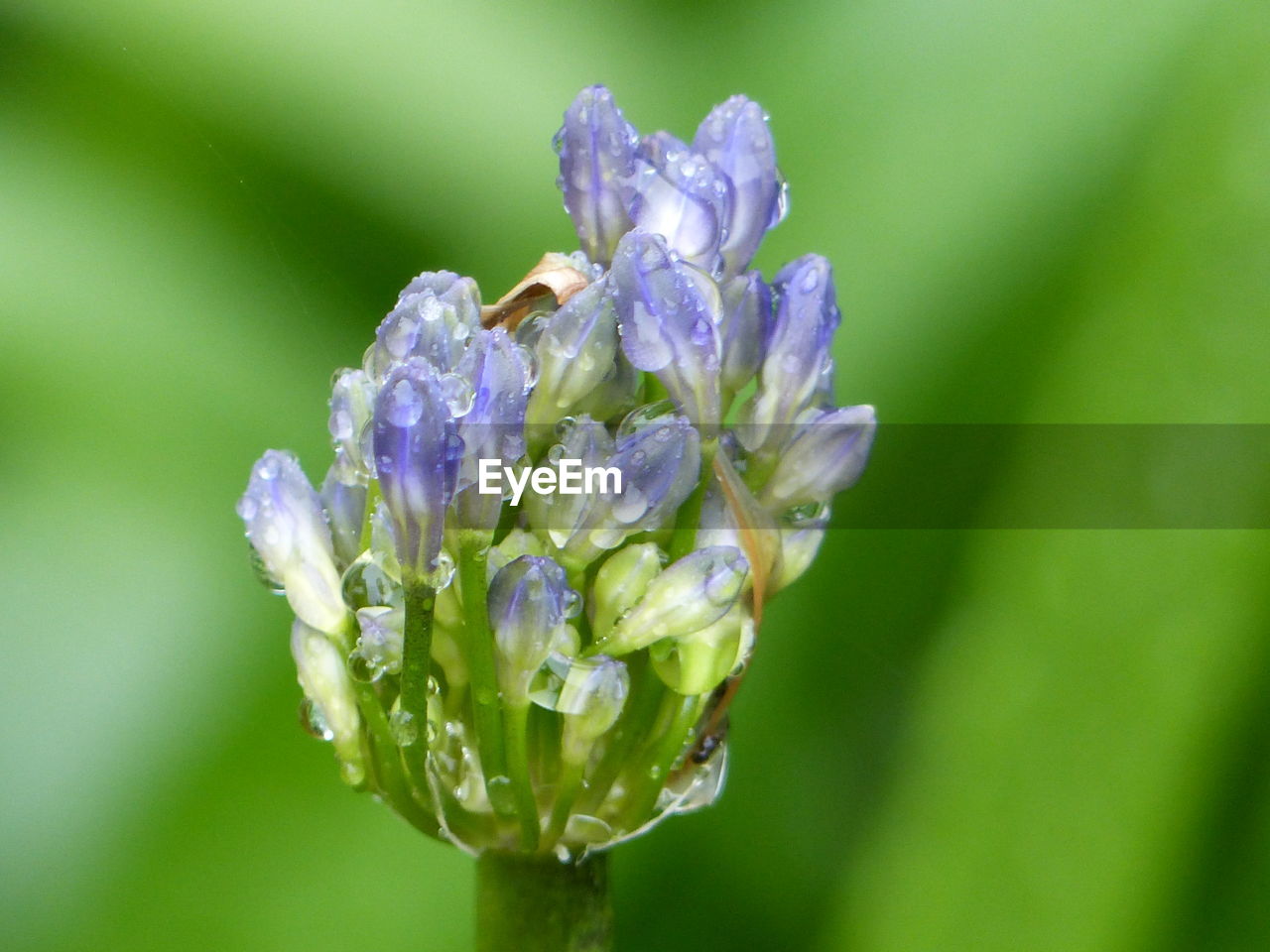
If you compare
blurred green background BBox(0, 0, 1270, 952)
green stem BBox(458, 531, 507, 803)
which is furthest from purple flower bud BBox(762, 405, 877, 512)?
blurred green background BBox(0, 0, 1270, 952)

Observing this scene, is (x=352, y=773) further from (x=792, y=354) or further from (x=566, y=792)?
(x=792, y=354)

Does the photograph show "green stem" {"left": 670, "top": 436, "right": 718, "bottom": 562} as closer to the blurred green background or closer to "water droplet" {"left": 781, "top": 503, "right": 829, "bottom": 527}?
"water droplet" {"left": 781, "top": 503, "right": 829, "bottom": 527}

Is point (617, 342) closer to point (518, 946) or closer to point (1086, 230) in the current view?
point (518, 946)

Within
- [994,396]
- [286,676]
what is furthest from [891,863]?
[286,676]

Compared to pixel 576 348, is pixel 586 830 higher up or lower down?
lower down

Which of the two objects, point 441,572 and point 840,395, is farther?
point 840,395

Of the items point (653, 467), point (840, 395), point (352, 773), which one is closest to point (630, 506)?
point (653, 467)

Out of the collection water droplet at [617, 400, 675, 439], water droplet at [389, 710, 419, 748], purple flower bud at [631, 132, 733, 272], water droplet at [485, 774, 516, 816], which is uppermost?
purple flower bud at [631, 132, 733, 272]
